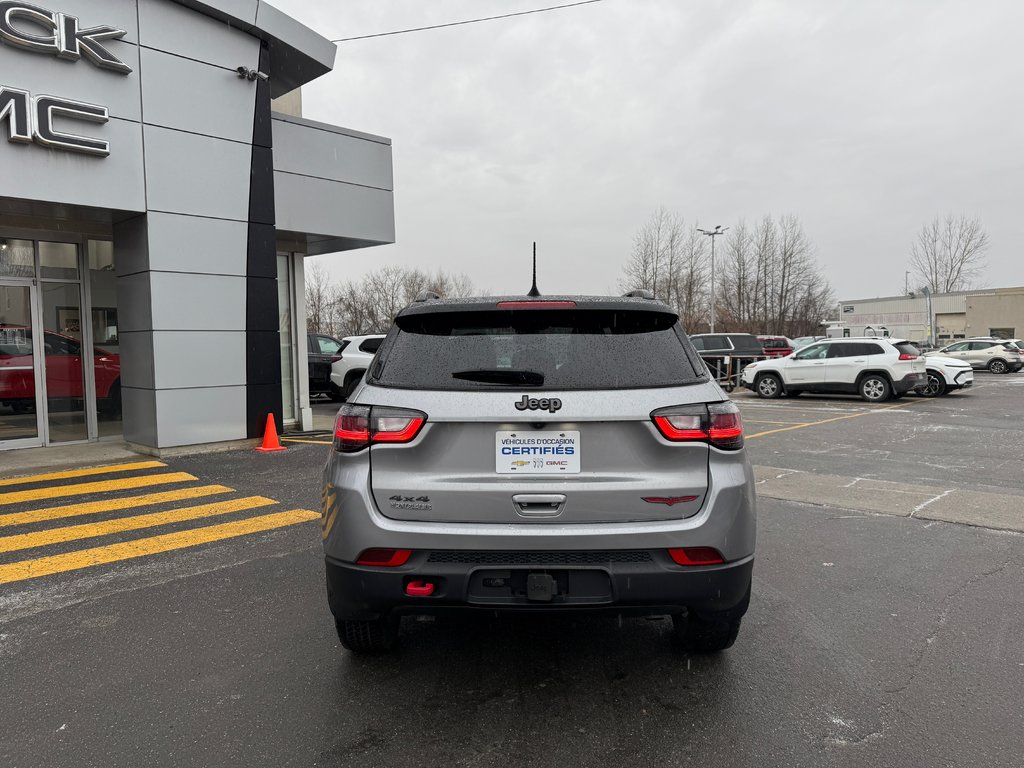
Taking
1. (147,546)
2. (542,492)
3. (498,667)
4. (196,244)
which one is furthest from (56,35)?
(498,667)

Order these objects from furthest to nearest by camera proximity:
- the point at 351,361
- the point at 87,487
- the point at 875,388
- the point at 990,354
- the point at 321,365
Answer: the point at 990,354
the point at 875,388
the point at 321,365
the point at 351,361
the point at 87,487

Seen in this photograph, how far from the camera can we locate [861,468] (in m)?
8.36

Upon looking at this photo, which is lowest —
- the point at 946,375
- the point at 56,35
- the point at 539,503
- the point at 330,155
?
the point at 946,375

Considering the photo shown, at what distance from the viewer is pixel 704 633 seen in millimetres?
3156

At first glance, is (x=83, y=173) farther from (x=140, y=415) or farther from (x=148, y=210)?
(x=140, y=415)

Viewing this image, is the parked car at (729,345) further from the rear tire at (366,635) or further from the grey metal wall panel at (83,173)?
the rear tire at (366,635)

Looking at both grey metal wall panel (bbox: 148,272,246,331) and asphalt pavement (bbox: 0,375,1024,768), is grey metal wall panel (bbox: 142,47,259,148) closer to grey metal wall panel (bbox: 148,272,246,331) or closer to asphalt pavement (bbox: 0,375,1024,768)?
grey metal wall panel (bbox: 148,272,246,331)

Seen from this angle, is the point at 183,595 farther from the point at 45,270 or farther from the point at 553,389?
the point at 45,270

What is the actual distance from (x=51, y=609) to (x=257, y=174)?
7.62 m

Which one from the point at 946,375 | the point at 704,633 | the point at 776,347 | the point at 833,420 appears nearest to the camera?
the point at 704,633

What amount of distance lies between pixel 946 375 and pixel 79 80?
19.9 m

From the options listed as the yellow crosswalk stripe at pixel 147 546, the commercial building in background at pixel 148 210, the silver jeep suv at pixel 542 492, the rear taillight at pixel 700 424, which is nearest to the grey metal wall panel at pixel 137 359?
the commercial building in background at pixel 148 210

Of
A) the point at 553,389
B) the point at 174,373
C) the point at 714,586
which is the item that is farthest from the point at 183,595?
the point at 174,373

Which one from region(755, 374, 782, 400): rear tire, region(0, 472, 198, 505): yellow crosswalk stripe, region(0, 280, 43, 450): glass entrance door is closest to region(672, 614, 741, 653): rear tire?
region(0, 472, 198, 505): yellow crosswalk stripe
